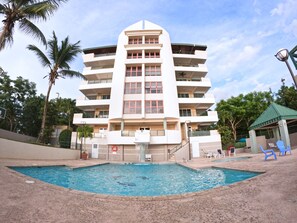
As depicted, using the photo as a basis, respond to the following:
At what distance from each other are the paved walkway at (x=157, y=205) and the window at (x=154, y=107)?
19.0 metres

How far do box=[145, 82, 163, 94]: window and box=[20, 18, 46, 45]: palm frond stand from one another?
614 inches

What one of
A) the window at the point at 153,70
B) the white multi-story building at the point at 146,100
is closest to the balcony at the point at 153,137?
the white multi-story building at the point at 146,100

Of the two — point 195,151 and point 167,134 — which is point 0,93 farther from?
point 195,151

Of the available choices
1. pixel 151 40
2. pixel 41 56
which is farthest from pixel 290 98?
pixel 41 56

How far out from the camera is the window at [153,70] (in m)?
26.3

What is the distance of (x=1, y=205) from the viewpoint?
328 cm

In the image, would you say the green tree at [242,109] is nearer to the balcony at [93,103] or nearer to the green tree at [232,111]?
the green tree at [232,111]

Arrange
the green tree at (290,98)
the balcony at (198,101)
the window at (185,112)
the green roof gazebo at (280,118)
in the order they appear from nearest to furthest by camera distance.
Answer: the green roof gazebo at (280,118) < the balcony at (198,101) < the window at (185,112) < the green tree at (290,98)

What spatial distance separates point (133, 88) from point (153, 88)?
3.28 m

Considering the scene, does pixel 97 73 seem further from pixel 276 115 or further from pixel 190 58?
pixel 276 115

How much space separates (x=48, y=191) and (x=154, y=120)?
64.0ft

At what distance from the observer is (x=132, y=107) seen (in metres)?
23.8

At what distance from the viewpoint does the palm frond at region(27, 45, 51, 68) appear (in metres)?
16.3

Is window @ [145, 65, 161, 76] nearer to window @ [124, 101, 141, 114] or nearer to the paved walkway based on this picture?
window @ [124, 101, 141, 114]
